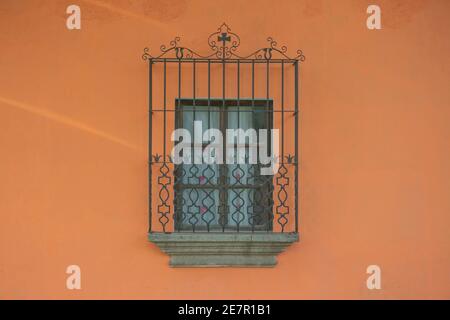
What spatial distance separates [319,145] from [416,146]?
2.45 ft

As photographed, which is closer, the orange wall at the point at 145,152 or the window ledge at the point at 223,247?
the window ledge at the point at 223,247

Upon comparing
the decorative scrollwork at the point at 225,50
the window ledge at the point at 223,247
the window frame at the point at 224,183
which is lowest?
the window ledge at the point at 223,247

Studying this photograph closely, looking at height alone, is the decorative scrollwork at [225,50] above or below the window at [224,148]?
above

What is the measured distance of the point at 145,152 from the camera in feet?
17.7

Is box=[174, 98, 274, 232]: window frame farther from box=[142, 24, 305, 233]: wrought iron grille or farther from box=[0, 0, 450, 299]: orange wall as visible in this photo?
box=[0, 0, 450, 299]: orange wall

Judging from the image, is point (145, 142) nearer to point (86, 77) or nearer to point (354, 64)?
point (86, 77)

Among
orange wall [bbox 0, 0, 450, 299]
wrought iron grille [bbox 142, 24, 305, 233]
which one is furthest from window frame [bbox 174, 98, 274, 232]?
orange wall [bbox 0, 0, 450, 299]

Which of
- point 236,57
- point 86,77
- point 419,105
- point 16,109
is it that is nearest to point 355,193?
point 419,105

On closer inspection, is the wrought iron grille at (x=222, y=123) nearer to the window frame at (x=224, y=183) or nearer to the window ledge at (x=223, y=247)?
the window frame at (x=224, y=183)

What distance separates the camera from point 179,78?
211 inches

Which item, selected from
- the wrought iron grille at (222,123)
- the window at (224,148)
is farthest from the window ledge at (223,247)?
the wrought iron grille at (222,123)

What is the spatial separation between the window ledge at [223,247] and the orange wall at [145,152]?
9 cm

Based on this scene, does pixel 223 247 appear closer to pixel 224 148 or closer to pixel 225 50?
pixel 224 148

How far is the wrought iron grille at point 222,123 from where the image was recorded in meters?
5.38
